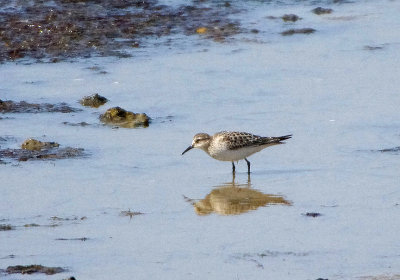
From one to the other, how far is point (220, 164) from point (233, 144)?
71cm

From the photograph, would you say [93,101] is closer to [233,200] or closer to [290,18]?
[233,200]

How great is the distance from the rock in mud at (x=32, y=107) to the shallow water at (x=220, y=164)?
0.17m

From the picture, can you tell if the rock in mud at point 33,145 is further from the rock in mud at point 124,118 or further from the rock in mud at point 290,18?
the rock in mud at point 290,18

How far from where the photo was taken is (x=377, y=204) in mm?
10906

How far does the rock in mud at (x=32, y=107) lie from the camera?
570 inches

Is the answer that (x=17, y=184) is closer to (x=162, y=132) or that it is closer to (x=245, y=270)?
(x=162, y=132)

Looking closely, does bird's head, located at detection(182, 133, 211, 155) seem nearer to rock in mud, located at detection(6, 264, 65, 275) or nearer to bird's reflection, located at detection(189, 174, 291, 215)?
bird's reflection, located at detection(189, 174, 291, 215)

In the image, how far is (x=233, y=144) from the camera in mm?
12680

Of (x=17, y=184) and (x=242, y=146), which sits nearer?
(x=17, y=184)

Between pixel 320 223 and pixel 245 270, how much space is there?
1.55 meters

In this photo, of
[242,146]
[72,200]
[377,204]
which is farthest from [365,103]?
[72,200]

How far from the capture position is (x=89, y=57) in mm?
17250

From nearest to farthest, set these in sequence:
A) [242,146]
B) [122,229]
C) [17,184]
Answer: [122,229]
[17,184]
[242,146]

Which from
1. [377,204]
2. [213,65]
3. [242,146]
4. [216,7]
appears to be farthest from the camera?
[216,7]
